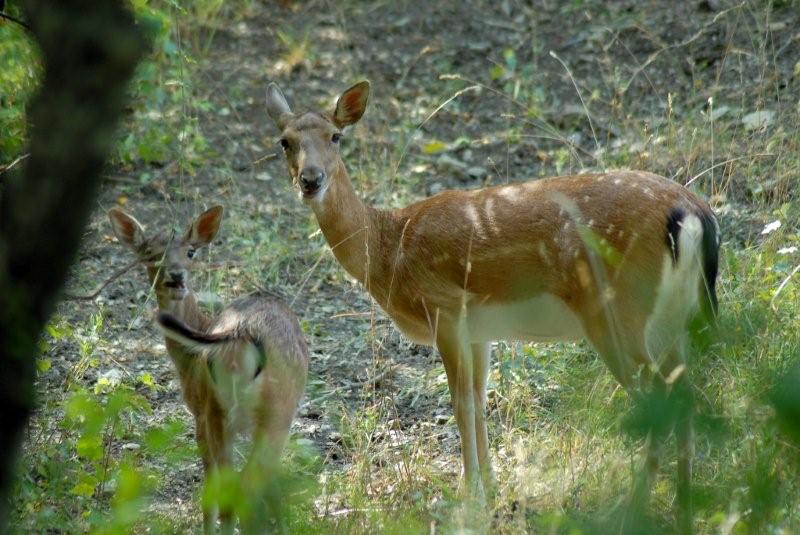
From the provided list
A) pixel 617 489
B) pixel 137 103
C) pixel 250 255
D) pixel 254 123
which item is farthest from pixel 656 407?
pixel 254 123

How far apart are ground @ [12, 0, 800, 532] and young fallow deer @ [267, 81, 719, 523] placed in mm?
305

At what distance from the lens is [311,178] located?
6328mm

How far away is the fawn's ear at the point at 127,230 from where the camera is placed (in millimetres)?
6176

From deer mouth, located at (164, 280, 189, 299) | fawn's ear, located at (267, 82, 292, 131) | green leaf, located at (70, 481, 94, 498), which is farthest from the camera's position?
fawn's ear, located at (267, 82, 292, 131)

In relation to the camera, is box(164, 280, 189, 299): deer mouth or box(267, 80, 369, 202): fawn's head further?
box(267, 80, 369, 202): fawn's head

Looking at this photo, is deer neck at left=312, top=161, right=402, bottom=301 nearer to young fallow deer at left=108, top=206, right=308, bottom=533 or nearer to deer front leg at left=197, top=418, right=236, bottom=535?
young fallow deer at left=108, top=206, right=308, bottom=533

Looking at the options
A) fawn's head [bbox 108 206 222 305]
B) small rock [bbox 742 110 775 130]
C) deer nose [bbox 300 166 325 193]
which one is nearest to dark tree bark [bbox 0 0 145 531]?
fawn's head [bbox 108 206 222 305]

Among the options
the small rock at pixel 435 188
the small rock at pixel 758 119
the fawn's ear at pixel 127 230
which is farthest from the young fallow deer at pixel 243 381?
the small rock at pixel 435 188

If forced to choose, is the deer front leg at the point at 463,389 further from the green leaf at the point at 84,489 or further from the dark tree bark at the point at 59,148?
the dark tree bark at the point at 59,148

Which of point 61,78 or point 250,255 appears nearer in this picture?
point 61,78

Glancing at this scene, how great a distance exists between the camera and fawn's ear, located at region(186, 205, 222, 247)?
239 inches

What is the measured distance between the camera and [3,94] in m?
7.34

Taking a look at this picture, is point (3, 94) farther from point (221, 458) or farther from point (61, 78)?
point (61, 78)

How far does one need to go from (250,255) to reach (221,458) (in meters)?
3.76
